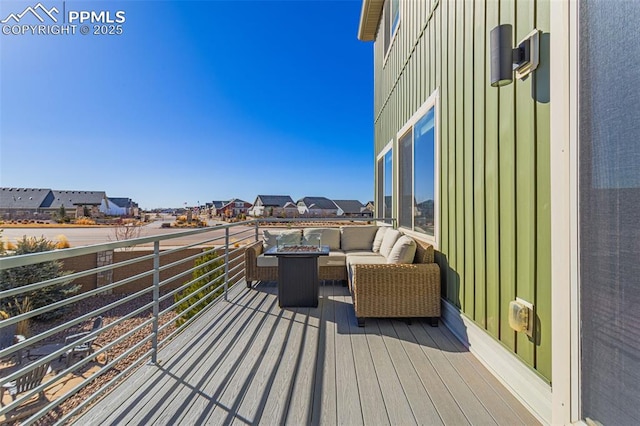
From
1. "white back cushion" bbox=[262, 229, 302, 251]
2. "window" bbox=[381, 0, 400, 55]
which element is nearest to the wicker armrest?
"white back cushion" bbox=[262, 229, 302, 251]

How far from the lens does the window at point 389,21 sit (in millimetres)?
4791

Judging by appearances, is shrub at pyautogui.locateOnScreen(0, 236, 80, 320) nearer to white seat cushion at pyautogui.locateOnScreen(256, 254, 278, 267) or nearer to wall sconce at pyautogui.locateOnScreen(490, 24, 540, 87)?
white seat cushion at pyautogui.locateOnScreen(256, 254, 278, 267)

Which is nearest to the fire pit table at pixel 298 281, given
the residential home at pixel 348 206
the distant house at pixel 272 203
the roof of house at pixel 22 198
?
the residential home at pixel 348 206

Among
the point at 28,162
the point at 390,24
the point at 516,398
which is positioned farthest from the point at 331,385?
the point at 28,162

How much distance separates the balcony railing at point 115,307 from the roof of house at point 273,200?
3482 centimetres

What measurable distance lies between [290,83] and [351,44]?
2.71 m

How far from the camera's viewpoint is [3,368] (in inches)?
185

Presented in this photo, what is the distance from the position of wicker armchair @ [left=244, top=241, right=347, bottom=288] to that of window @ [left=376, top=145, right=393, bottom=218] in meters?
1.88

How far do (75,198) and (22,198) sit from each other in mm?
5056

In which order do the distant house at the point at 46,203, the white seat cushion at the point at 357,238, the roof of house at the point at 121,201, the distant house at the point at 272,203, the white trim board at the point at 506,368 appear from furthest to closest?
the roof of house at the point at 121,201, the distant house at the point at 272,203, the distant house at the point at 46,203, the white seat cushion at the point at 357,238, the white trim board at the point at 506,368

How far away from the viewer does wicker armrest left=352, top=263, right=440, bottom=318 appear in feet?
8.70

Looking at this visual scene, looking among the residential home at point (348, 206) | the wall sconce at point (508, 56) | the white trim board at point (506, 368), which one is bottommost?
the white trim board at point (506, 368)

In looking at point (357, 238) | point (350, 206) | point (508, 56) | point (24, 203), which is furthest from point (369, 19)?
point (24, 203)

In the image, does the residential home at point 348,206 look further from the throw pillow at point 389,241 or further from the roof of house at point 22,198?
the roof of house at point 22,198
